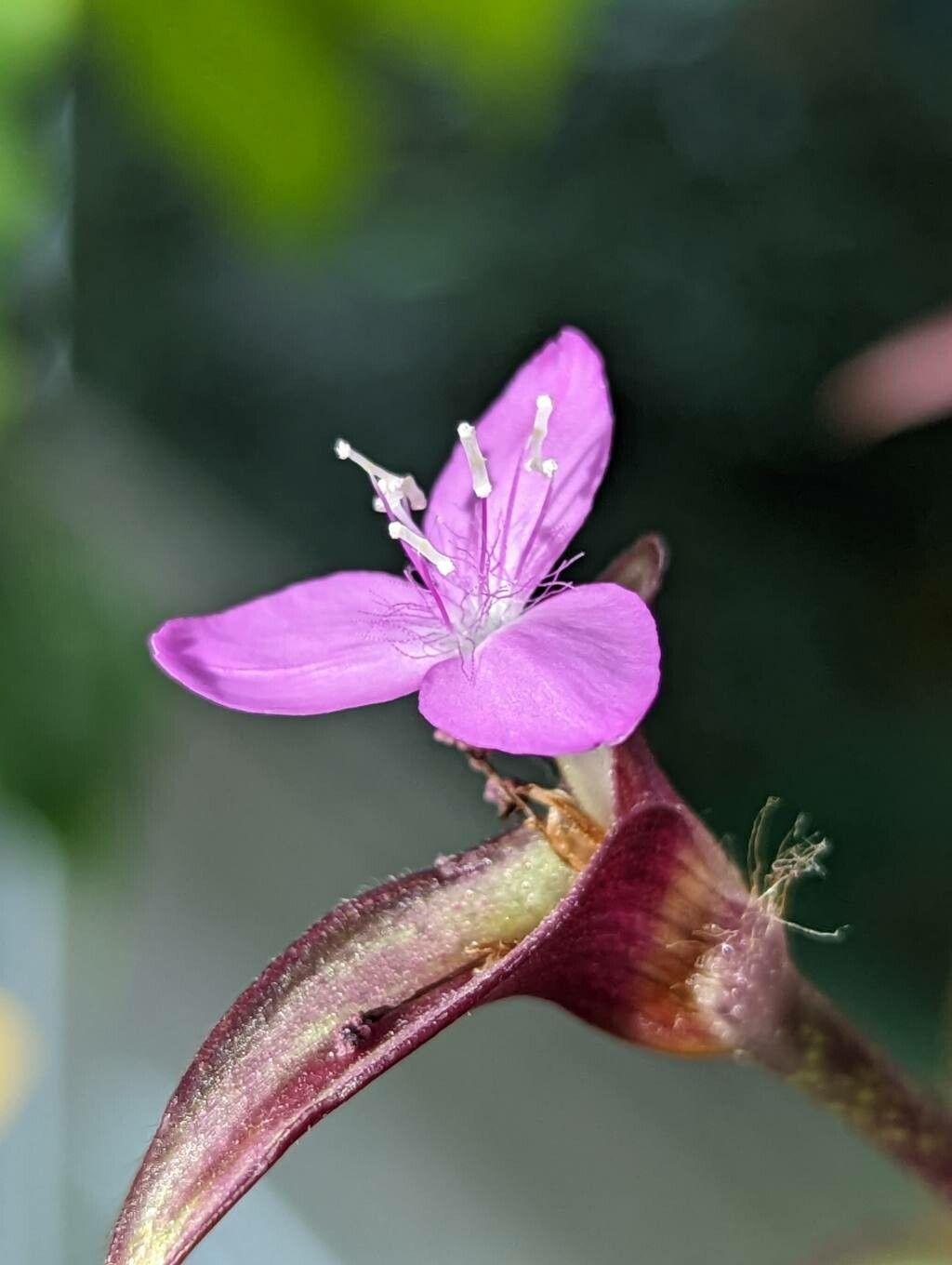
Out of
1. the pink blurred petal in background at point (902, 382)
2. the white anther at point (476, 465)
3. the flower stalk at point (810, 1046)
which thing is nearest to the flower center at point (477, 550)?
the white anther at point (476, 465)

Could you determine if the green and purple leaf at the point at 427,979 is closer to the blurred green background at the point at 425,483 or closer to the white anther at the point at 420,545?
the white anther at the point at 420,545

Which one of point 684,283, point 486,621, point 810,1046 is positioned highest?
point 684,283

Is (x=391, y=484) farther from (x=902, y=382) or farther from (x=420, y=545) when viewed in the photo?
(x=902, y=382)

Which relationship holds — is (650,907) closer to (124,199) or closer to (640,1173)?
(640,1173)

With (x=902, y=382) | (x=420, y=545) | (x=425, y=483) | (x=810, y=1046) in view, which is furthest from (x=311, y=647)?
(x=425, y=483)

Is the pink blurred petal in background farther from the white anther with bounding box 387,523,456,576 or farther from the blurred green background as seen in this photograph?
the white anther with bounding box 387,523,456,576

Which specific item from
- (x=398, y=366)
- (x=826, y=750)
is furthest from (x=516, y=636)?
(x=398, y=366)
